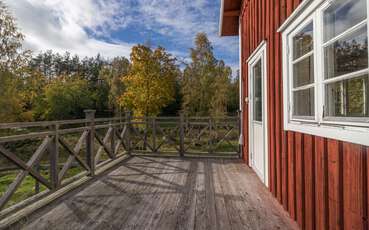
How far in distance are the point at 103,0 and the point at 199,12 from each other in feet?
9.84

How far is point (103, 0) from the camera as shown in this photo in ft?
22.6

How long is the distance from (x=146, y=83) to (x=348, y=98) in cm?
907

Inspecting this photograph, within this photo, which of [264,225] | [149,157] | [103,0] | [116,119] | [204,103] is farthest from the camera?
[204,103]

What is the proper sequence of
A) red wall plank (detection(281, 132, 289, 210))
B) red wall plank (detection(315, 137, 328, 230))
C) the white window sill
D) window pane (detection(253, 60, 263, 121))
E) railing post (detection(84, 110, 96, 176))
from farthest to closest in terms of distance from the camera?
1. railing post (detection(84, 110, 96, 176))
2. window pane (detection(253, 60, 263, 121))
3. red wall plank (detection(281, 132, 289, 210))
4. red wall plank (detection(315, 137, 328, 230))
5. the white window sill

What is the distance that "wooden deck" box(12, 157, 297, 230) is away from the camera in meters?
2.21

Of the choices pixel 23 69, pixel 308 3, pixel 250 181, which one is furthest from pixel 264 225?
pixel 23 69

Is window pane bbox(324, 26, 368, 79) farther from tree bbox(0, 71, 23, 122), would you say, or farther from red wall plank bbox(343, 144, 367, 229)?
tree bbox(0, 71, 23, 122)

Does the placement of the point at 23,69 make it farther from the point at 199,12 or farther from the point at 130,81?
the point at 199,12

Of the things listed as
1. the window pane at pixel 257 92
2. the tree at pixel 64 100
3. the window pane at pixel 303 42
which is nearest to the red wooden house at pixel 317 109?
the window pane at pixel 303 42

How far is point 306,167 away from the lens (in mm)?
1924

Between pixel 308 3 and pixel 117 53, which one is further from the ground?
pixel 117 53

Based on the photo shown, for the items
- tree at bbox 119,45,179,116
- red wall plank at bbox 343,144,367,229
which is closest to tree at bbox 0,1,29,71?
tree at bbox 119,45,179,116

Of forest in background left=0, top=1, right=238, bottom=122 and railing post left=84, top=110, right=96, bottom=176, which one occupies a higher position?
forest in background left=0, top=1, right=238, bottom=122

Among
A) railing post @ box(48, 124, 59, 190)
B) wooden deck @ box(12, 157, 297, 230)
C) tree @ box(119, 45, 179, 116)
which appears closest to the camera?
wooden deck @ box(12, 157, 297, 230)
